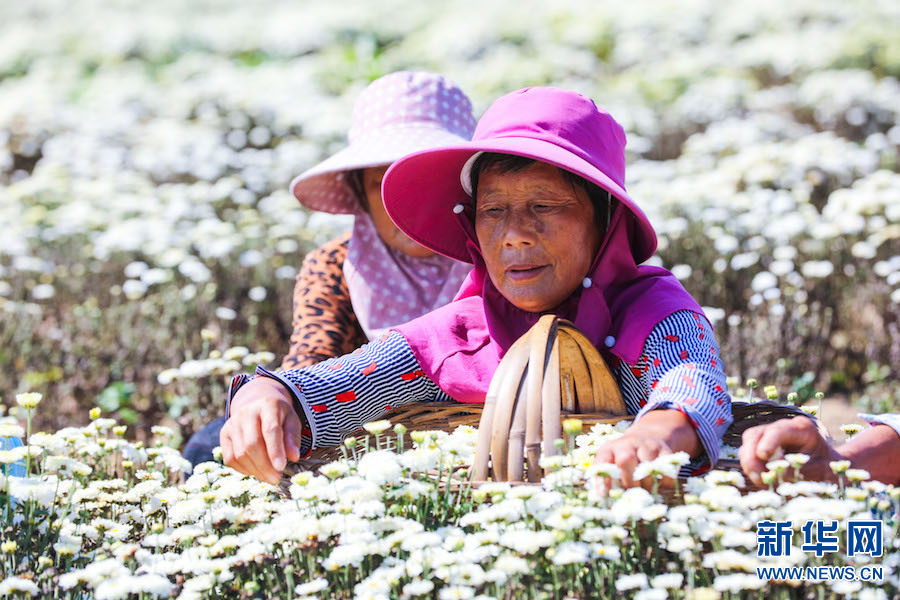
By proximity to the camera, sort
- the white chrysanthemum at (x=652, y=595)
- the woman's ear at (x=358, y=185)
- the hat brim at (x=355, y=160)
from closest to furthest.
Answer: the white chrysanthemum at (x=652, y=595)
the hat brim at (x=355, y=160)
the woman's ear at (x=358, y=185)

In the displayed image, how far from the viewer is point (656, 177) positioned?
609cm

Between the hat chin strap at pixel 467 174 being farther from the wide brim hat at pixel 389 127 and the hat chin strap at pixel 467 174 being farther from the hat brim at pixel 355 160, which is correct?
the wide brim hat at pixel 389 127

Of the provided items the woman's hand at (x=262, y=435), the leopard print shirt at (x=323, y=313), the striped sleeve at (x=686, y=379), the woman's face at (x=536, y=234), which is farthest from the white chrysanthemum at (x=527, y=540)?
the leopard print shirt at (x=323, y=313)

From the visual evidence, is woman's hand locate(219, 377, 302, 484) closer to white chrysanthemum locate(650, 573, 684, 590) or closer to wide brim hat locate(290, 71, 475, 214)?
white chrysanthemum locate(650, 573, 684, 590)

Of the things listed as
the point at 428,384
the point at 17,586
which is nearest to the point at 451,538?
the point at 17,586

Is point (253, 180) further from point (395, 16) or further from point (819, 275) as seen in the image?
point (395, 16)

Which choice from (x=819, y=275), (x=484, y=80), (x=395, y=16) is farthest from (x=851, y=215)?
(x=395, y=16)

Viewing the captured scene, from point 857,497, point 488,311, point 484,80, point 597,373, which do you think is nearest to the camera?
point 857,497

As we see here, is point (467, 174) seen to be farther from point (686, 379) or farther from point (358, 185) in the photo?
point (358, 185)

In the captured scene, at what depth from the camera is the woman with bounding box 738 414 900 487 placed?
5.42 ft

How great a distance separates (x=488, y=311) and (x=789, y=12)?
987 cm

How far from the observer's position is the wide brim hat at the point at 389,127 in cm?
295

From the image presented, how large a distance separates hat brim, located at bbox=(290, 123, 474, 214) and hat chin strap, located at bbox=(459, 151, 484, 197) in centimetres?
28

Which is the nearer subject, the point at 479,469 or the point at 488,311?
the point at 479,469
